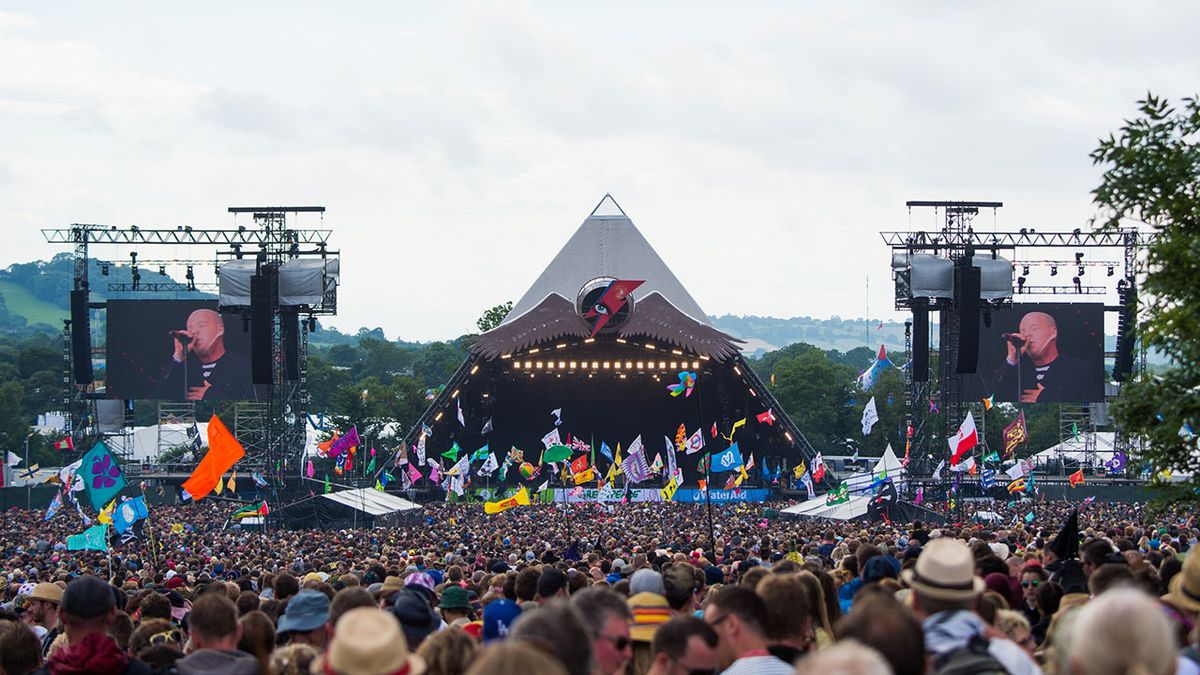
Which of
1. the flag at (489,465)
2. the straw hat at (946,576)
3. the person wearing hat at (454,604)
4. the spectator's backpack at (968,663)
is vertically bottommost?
the flag at (489,465)

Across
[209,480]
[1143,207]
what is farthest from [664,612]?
[209,480]

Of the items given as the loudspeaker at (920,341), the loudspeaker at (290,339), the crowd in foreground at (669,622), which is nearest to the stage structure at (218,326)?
the loudspeaker at (290,339)

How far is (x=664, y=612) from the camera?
748cm

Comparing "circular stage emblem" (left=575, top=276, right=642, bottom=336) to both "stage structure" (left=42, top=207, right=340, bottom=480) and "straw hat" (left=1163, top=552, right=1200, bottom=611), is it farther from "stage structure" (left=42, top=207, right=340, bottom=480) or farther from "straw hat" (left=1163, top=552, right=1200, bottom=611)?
"straw hat" (left=1163, top=552, right=1200, bottom=611)

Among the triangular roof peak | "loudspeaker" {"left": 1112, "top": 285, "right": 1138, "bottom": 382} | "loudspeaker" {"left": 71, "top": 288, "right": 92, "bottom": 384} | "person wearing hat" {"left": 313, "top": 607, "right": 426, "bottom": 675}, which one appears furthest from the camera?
the triangular roof peak

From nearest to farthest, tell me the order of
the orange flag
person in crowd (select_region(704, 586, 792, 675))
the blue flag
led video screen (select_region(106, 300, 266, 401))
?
person in crowd (select_region(704, 586, 792, 675))
the orange flag
the blue flag
led video screen (select_region(106, 300, 266, 401))

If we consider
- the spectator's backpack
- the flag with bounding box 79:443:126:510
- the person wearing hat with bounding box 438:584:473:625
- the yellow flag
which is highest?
the spectator's backpack

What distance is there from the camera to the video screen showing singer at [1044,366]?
58.2 meters

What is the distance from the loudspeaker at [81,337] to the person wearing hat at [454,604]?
1982 inches

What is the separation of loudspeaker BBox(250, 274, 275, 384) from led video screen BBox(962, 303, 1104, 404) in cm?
2542

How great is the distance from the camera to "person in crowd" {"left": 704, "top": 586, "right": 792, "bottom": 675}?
6527 mm

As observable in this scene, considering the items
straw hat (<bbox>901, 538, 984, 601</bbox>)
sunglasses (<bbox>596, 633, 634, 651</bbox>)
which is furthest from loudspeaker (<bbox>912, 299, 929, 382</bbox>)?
straw hat (<bbox>901, 538, 984, 601</bbox>)

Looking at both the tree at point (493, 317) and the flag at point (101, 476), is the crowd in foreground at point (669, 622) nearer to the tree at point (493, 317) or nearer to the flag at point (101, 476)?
Answer: the flag at point (101, 476)

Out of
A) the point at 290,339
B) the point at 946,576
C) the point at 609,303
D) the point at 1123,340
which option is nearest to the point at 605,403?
the point at 609,303
